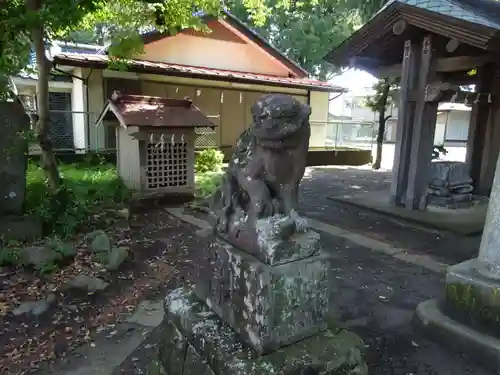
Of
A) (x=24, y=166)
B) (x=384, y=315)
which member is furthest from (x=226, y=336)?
(x=24, y=166)

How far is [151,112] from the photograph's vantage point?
762 cm

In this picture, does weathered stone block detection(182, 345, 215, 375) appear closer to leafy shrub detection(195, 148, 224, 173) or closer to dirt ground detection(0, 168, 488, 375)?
dirt ground detection(0, 168, 488, 375)

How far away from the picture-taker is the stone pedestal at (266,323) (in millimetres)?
2016

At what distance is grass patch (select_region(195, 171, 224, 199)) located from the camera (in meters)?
8.87

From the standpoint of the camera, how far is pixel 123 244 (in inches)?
222

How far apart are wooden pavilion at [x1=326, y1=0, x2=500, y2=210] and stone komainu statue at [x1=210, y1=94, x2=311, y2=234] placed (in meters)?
5.41

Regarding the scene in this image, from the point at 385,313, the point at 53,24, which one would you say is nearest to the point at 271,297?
the point at 385,313

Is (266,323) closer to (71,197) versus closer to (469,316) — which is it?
(469,316)

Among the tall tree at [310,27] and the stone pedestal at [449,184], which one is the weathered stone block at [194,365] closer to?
the stone pedestal at [449,184]

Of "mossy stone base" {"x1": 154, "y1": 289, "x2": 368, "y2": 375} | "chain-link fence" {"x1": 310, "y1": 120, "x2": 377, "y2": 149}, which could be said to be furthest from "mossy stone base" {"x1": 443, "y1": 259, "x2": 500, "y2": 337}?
"chain-link fence" {"x1": 310, "y1": 120, "x2": 377, "y2": 149}

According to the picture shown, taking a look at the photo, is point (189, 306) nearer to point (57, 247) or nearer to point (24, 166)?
point (57, 247)

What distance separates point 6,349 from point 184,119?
17.7 feet

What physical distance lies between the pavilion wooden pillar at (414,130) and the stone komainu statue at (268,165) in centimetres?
597

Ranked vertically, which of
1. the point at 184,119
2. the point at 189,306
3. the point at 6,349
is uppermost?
the point at 184,119
